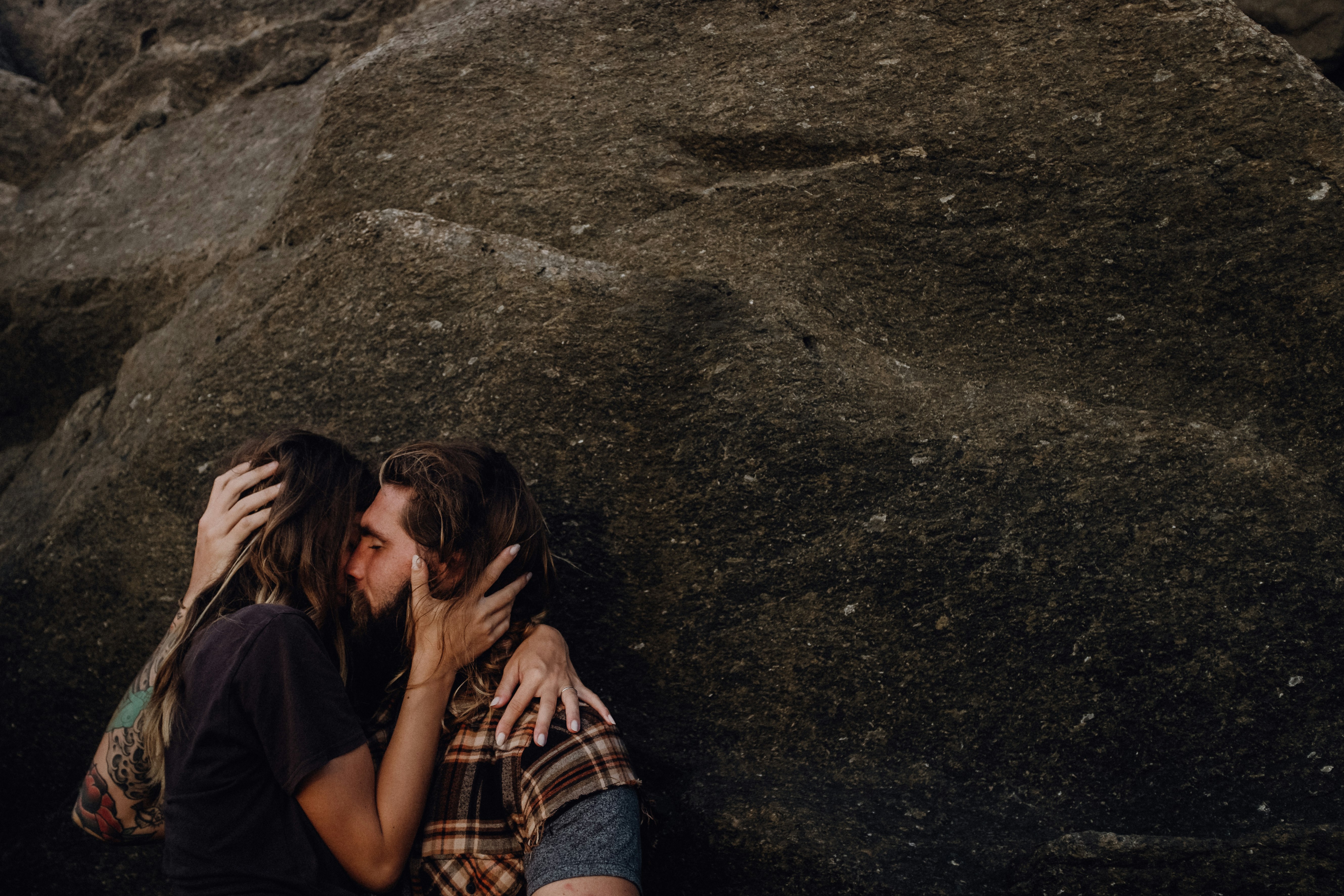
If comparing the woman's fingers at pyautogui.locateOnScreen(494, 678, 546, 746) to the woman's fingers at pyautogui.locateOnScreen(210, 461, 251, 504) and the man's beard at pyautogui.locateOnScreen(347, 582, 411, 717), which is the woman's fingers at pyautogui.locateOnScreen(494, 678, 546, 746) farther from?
the woman's fingers at pyautogui.locateOnScreen(210, 461, 251, 504)

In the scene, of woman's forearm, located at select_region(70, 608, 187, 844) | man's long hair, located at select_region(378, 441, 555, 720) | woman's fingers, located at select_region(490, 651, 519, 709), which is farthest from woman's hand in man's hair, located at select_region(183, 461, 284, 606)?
woman's fingers, located at select_region(490, 651, 519, 709)

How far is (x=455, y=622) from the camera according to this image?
222 centimetres

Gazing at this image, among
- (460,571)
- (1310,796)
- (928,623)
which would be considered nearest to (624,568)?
(460,571)

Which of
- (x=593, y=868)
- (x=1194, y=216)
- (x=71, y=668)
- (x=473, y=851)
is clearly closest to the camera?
(x=593, y=868)

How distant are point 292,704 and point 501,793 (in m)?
0.51

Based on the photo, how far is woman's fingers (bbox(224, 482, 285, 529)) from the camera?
2373 millimetres

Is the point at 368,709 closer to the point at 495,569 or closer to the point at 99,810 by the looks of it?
the point at 495,569

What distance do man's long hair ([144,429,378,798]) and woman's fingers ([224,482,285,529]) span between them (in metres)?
0.03

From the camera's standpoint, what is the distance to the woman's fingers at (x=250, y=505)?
7.79ft

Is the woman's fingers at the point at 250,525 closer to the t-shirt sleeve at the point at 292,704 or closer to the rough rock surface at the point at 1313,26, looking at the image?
the t-shirt sleeve at the point at 292,704

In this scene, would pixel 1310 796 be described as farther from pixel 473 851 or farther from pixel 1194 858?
pixel 473 851

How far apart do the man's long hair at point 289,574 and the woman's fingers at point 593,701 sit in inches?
23.4

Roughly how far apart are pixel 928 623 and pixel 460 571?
1.31 m

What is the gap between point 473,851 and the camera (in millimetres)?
2100
